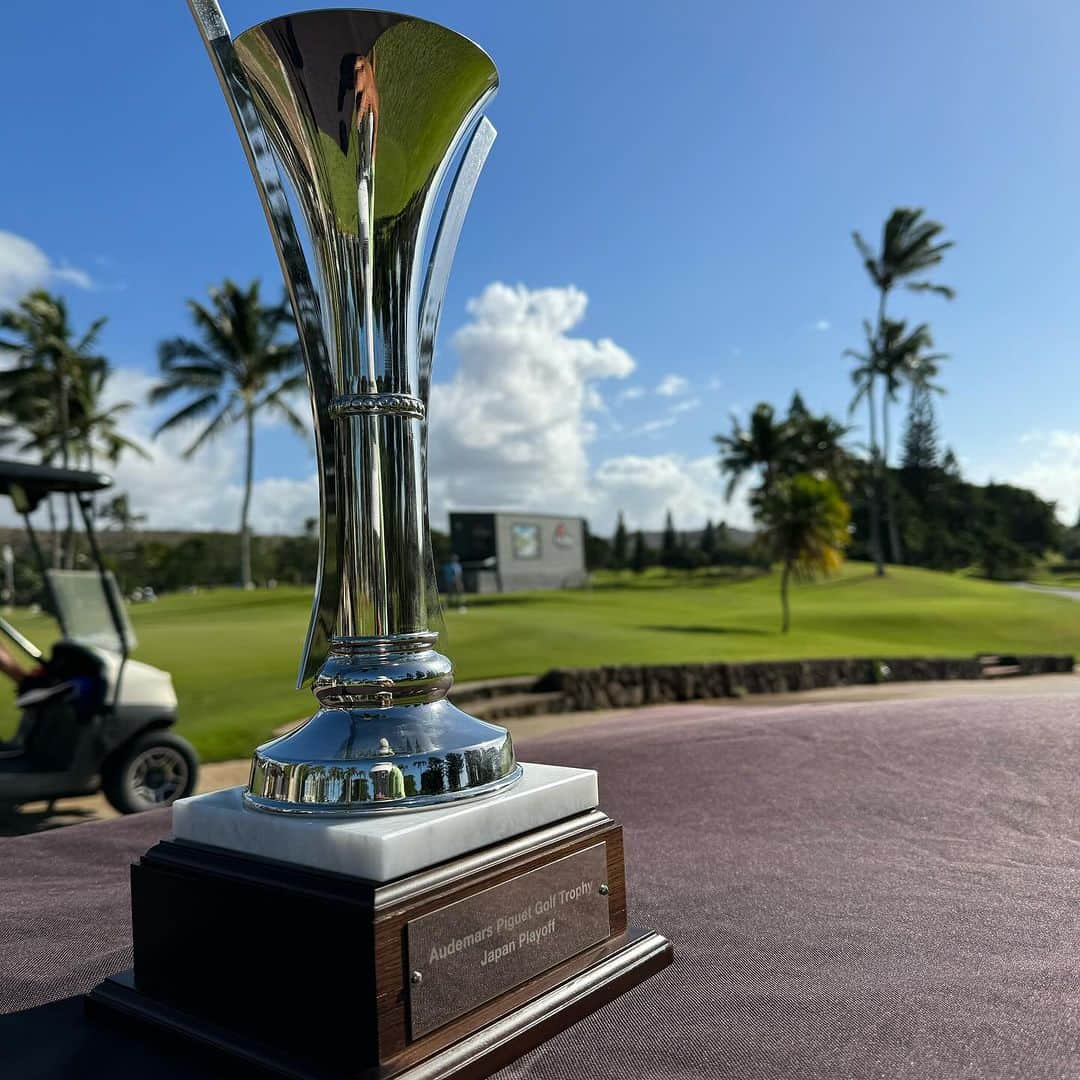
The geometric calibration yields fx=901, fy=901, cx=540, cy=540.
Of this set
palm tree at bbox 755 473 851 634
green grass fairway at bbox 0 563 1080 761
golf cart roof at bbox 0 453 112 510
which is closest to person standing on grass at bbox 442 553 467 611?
green grass fairway at bbox 0 563 1080 761

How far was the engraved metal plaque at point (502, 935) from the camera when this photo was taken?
158 cm

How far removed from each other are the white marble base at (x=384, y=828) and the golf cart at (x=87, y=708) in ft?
13.3

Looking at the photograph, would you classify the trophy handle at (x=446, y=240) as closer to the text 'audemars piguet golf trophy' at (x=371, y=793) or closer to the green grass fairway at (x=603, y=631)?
the text 'audemars piguet golf trophy' at (x=371, y=793)

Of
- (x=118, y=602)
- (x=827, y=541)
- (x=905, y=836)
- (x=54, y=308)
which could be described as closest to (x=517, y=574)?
(x=827, y=541)

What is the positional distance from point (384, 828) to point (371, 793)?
0.36ft

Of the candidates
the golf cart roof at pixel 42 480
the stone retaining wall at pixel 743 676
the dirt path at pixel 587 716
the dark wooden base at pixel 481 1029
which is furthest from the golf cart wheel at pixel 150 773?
the stone retaining wall at pixel 743 676

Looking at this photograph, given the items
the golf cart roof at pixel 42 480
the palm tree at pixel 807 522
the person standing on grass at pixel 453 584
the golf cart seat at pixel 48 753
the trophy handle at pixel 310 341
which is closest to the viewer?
the trophy handle at pixel 310 341

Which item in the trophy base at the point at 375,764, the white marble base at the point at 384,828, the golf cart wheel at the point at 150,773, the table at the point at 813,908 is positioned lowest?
the golf cart wheel at the point at 150,773

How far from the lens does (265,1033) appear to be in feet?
5.40

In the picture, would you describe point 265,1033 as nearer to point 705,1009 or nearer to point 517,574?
point 705,1009

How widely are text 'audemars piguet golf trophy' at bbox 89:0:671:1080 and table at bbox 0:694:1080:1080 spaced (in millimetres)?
155

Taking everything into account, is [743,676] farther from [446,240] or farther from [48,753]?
[446,240]

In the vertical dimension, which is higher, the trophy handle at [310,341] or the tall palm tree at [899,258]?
the tall palm tree at [899,258]

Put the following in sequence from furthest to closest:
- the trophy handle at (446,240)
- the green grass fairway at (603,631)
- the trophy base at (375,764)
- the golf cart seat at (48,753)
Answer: the green grass fairway at (603,631)
the golf cart seat at (48,753)
the trophy handle at (446,240)
the trophy base at (375,764)
